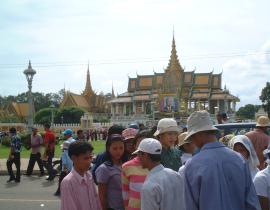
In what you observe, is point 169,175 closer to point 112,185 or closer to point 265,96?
point 112,185

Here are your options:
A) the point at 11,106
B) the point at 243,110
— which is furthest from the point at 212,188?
the point at 243,110

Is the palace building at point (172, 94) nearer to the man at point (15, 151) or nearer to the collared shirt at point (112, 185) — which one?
the man at point (15, 151)

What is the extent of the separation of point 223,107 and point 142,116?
1403 centimetres

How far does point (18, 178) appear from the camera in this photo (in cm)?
1315

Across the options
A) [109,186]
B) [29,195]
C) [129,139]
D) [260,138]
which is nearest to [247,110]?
[29,195]

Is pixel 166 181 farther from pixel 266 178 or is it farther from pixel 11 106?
pixel 11 106

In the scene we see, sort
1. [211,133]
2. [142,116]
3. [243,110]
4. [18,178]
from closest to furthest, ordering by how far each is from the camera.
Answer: [211,133]
[18,178]
[142,116]
[243,110]

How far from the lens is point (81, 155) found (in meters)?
4.22

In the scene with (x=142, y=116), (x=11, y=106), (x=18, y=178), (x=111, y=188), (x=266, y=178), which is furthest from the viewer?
(x=11, y=106)

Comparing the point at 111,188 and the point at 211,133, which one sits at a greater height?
the point at 211,133

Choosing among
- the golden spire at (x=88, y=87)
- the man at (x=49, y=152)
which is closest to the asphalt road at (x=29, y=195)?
the man at (x=49, y=152)

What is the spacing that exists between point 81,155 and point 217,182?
1.45 meters

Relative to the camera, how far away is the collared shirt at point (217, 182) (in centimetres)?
321

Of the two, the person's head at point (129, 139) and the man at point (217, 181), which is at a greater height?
the person's head at point (129, 139)
